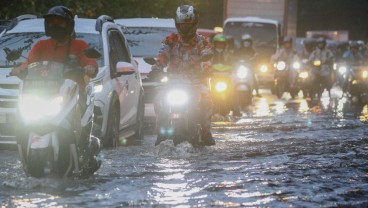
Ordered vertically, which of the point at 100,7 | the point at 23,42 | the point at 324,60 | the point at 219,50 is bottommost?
the point at 324,60

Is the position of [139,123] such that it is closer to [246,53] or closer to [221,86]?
[221,86]

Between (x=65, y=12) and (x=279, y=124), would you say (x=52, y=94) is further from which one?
(x=279, y=124)

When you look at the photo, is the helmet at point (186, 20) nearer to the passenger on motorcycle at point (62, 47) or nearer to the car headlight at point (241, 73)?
the passenger on motorcycle at point (62, 47)

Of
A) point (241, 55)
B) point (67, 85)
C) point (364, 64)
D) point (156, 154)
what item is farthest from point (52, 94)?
point (364, 64)

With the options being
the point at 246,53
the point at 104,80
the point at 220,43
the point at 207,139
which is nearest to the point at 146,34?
the point at 220,43

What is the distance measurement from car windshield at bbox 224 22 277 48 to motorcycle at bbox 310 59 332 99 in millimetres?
7302

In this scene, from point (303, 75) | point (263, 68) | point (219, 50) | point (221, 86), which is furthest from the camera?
point (263, 68)

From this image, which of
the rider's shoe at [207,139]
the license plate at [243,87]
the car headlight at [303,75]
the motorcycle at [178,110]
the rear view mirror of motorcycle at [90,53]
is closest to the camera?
the rear view mirror of motorcycle at [90,53]

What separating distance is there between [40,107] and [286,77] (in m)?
24.0

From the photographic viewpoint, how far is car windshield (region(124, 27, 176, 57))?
65.1 ft

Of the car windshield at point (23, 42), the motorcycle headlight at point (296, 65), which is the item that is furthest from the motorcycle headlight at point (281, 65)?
the car windshield at point (23, 42)

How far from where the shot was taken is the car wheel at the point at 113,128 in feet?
45.3

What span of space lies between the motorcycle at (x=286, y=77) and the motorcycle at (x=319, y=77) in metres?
1.25

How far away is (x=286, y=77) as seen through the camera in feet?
109
